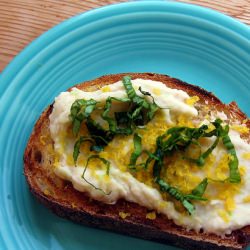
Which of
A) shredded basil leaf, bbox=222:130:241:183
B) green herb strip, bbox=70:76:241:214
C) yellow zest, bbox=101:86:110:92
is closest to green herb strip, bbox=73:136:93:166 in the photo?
green herb strip, bbox=70:76:241:214

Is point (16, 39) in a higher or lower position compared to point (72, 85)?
higher

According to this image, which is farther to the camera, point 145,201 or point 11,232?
point 11,232

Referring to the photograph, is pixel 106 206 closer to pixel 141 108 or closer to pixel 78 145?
pixel 78 145

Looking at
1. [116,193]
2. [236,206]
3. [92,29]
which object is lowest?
[236,206]

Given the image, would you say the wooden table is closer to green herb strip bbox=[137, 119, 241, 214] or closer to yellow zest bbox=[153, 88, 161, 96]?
yellow zest bbox=[153, 88, 161, 96]

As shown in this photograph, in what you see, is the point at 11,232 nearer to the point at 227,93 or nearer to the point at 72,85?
the point at 72,85

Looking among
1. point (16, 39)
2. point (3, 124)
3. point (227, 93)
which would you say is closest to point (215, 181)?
point (227, 93)
